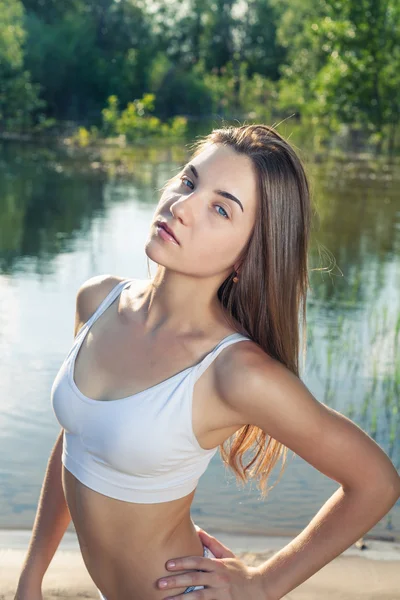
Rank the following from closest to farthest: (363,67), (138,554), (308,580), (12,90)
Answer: (138,554)
(308,580)
(363,67)
(12,90)

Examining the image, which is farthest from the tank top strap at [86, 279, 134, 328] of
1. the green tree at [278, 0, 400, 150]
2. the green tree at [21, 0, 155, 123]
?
the green tree at [21, 0, 155, 123]

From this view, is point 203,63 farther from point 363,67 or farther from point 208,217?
point 208,217

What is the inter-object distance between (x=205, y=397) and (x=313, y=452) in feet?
0.68

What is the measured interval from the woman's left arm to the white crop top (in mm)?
83

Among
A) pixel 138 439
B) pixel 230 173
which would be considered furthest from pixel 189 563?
pixel 230 173

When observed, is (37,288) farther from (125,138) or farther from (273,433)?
(125,138)

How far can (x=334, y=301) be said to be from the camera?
22.6 ft

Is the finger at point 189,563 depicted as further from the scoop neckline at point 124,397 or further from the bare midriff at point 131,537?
the scoop neckline at point 124,397

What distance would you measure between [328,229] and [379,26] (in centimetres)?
1443

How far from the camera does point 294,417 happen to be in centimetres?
151

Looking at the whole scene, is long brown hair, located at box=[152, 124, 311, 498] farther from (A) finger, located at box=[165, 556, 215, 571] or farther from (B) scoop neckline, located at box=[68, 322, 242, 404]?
(A) finger, located at box=[165, 556, 215, 571]

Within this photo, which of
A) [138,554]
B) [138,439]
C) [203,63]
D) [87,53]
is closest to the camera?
[138,439]

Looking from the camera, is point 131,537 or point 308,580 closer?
point 131,537

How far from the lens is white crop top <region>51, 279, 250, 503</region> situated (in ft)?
4.97
